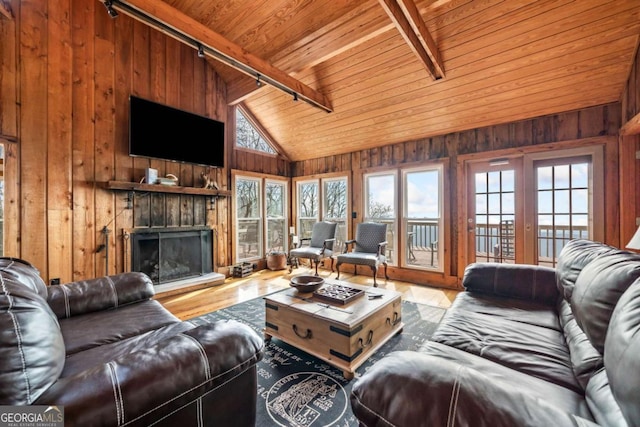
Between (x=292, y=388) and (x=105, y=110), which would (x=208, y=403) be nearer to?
(x=292, y=388)

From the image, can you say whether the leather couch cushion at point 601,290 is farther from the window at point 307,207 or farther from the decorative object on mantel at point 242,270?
the window at point 307,207

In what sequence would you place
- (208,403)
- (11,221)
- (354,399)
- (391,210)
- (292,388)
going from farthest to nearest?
(391,210), (11,221), (292,388), (208,403), (354,399)

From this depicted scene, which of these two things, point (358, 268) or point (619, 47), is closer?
point (619, 47)

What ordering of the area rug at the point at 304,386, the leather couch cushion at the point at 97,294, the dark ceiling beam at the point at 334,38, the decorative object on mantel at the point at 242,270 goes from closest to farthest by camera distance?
the area rug at the point at 304,386 → the leather couch cushion at the point at 97,294 → the dark ceiling beam at the point at 334,38 → the decorative object on mantel at the point at 242,270

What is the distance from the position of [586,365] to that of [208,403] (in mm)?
1491

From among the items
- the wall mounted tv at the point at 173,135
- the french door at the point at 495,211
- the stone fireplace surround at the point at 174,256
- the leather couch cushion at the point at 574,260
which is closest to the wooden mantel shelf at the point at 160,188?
the wall mounted tv at the point at 173,135

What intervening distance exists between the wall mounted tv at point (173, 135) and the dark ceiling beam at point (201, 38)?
1.19m

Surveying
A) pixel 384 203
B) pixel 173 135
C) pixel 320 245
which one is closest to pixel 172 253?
pixel 173 135

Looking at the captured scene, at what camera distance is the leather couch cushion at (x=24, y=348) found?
73 centimetres

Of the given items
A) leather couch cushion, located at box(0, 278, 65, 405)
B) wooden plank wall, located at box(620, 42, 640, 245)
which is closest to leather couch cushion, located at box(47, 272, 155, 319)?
leather couch cushion, located at box(0, 278, 65, 405)

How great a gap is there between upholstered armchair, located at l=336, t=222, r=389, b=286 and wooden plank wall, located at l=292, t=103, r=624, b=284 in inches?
21.8

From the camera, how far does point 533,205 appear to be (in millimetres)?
3543

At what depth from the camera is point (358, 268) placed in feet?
16.5

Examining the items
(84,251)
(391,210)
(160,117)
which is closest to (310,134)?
(391,210)
